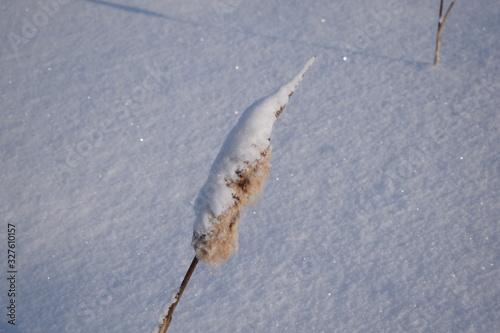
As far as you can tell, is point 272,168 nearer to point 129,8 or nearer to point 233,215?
point 233,215

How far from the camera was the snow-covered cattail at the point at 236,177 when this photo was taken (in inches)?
46.6

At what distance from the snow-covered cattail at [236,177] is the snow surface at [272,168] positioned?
52.7 inches

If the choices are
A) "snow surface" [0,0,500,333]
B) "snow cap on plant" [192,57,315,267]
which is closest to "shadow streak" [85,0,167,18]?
"snow surface" [0,0,500,333]

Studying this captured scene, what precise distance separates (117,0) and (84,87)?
1773mm

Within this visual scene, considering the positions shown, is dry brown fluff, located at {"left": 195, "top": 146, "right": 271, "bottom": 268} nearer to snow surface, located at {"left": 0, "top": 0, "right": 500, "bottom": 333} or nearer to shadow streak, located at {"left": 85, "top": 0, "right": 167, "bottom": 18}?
snow surface, located at {"left": 0, "top": 0, "right": 500, "bottom": 333}

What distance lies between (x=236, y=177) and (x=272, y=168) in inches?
81.3

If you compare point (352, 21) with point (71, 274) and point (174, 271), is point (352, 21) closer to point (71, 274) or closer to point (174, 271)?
point (174, 271)

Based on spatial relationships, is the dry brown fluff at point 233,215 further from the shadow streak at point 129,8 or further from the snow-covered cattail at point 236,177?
the shadow streak at point 129,8

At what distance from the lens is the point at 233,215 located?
1.25 meters

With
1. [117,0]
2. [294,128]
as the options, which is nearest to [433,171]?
[294,128]

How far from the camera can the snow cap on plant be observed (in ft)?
3.89

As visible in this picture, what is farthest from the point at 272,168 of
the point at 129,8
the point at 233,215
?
the point at 129,8

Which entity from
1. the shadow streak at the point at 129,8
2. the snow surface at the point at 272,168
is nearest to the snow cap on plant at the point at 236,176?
the snow surface at the point at 272,168

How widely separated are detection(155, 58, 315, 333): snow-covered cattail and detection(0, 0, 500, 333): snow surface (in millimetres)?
1339
